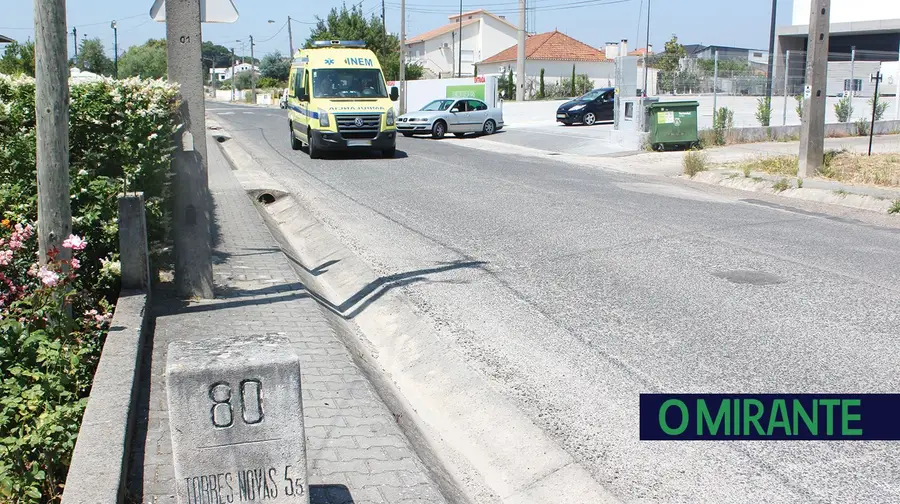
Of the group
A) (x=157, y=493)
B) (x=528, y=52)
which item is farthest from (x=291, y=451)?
(x=528, y=52)

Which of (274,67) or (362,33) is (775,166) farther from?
(274,67)

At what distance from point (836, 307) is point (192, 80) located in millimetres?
5940

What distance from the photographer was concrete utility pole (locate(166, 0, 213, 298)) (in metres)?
7.63

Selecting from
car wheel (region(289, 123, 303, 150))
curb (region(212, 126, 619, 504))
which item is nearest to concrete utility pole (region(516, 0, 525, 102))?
car wheel (region(289, 123, 303, 150))

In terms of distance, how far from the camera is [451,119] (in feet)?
110

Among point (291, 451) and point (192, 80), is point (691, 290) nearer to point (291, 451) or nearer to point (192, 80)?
point (192, 80)

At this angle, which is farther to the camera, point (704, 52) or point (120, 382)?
point (704, 52)

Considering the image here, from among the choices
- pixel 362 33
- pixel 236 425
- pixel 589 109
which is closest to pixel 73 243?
pixel 236 425

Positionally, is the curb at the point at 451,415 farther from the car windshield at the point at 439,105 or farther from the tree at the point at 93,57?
the tree at the point at 93,57

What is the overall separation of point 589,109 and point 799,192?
21.3 meters

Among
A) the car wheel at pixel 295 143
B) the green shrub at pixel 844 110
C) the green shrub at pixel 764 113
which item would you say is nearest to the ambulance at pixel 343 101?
the car wheel at pixel 295 143

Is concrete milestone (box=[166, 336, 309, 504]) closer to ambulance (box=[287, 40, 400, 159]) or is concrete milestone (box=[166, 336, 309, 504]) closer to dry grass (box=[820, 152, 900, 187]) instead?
dry grass (box=[820, 152, 900, 187])

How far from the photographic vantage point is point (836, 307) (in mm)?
7586

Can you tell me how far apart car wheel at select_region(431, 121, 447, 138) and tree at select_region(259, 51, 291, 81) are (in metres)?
93.3
